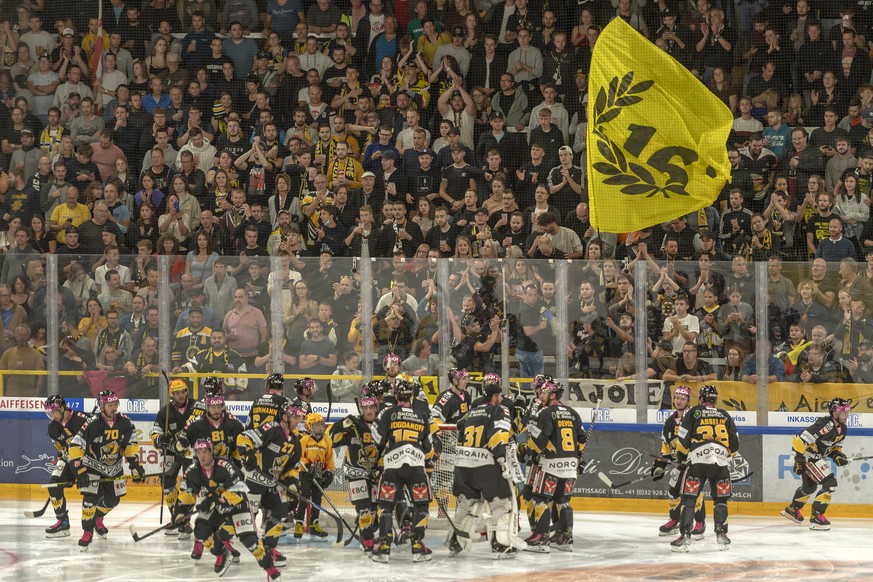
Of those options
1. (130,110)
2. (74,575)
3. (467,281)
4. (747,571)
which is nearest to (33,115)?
(130,110)

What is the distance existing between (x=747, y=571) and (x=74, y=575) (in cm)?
607

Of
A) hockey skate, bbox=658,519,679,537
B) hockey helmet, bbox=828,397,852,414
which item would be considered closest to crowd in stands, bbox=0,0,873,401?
hockey helmet, bbox=828,397,852,414

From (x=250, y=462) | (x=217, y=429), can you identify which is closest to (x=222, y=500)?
(x=250, y=462)

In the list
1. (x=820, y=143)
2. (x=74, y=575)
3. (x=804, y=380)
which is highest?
(x=820, y=143)

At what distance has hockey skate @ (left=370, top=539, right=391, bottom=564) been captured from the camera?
42.3 ft

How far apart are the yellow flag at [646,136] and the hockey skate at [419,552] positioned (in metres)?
4.63

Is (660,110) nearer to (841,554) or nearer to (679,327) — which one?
(679,327)

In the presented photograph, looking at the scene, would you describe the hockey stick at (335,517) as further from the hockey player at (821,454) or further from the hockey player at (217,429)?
the hockey player at (821,454)

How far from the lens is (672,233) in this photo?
642 inches

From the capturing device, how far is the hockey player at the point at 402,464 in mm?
12828

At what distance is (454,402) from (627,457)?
249cm

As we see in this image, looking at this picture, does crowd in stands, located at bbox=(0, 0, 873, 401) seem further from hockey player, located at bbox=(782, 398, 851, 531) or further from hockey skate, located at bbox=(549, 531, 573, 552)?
hockey skate, located at bbox=(549, 531, 573, 552)

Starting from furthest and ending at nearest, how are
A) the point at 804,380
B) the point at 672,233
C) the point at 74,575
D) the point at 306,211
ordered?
the point at 306,211 → the point at 672,233 → the point at 804,380 → the point at 74,575

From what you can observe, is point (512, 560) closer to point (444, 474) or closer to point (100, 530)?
point (444, 474)
